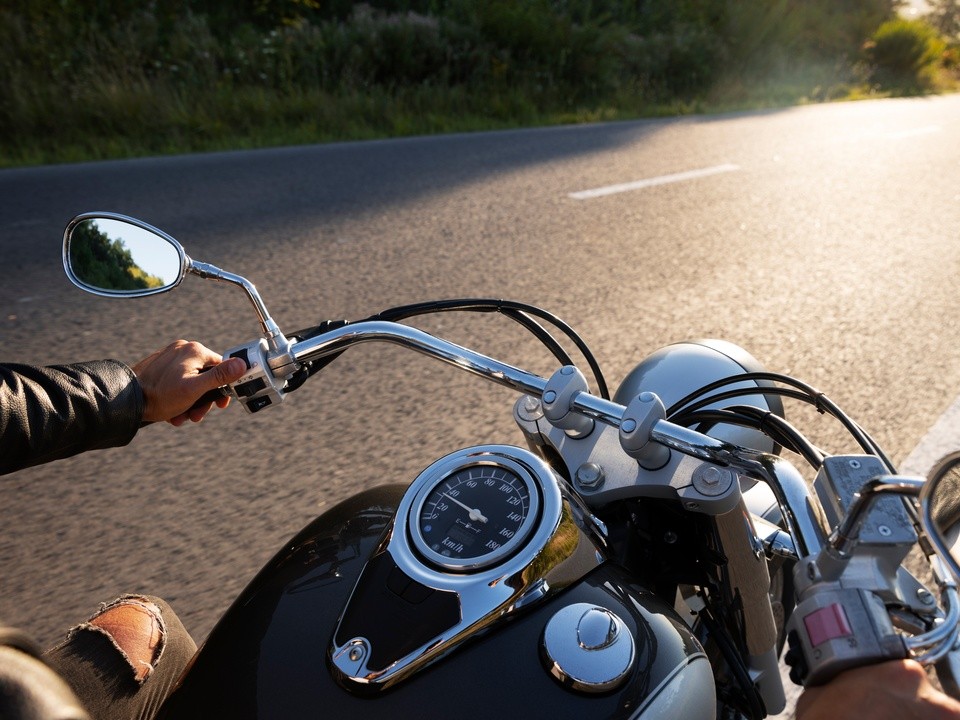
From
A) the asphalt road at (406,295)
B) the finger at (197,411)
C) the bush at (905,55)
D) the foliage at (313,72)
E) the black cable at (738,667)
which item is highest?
the finger at (197,411)

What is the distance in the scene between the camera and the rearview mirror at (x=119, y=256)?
123 cm

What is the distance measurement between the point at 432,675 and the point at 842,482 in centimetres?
46

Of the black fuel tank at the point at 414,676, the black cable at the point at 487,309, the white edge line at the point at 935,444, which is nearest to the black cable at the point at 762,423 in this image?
the black cable at the point at 487,309

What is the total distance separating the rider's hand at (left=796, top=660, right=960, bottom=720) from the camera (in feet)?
2.01

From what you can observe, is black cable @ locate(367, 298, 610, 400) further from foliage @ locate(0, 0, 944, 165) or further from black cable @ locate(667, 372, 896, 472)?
foliage @ locate(0, 0, 944, 165)

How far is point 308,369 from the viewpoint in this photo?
1.24 m

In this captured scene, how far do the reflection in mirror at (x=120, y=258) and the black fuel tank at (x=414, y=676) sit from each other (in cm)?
53

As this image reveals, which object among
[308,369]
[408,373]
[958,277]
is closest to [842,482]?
[308,369]

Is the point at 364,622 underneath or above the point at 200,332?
above

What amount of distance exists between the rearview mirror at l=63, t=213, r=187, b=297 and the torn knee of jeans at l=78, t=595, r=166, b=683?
1.53 feet

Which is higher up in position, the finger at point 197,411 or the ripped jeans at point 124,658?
the finger at point 197,411

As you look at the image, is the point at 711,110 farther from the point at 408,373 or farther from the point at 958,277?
the point at 408,373

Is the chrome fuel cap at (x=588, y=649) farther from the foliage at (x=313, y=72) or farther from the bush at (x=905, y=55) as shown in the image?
the bush at (x=905, y=55)

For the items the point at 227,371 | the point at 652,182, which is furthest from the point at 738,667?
the point at 652,182
